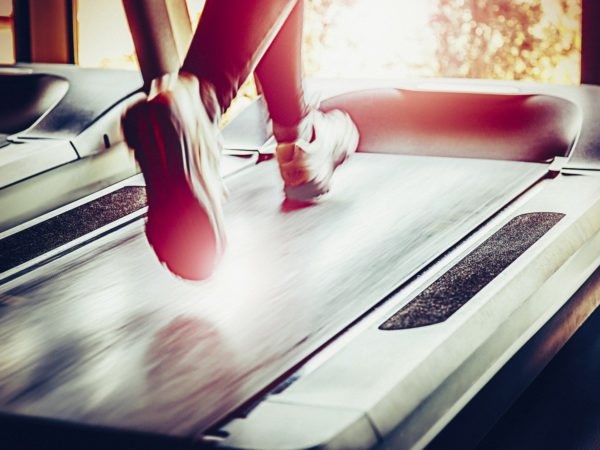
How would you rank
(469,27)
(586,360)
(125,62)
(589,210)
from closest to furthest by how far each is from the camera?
(586,360), (589,210), (469,27), (125,62)

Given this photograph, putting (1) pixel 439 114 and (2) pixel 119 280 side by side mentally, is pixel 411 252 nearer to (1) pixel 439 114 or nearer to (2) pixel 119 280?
(2) pixel 119 280

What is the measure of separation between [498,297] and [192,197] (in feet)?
1.54

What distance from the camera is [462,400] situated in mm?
901

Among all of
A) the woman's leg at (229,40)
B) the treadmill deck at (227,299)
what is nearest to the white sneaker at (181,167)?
the woman's leg at (229,40)

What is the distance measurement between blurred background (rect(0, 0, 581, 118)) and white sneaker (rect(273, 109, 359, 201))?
63cm

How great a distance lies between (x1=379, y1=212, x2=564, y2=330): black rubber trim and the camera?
1.00 meters

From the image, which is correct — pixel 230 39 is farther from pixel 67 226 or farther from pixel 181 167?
pixel 67 226

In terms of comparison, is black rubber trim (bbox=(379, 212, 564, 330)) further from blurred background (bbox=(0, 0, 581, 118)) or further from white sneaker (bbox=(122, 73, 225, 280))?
blurred background (bbox=(0, 0, 581, 118))

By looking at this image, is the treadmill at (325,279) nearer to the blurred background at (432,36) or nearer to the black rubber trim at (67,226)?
the black rubber trim at (67,226)

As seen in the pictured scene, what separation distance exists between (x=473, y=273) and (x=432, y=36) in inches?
51.5

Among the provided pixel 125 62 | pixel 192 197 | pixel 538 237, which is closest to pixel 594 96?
pixel 538 237

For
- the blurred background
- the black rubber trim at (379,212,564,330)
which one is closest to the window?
the blurred background

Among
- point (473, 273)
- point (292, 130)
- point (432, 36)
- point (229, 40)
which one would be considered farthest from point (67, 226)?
point (432, 36)

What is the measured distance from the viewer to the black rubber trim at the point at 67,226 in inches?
58.5
